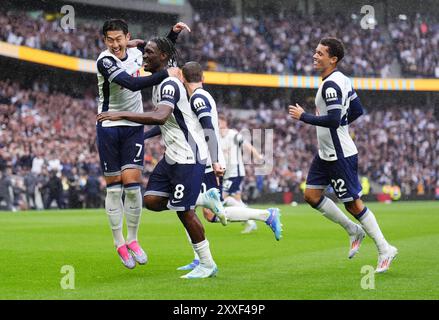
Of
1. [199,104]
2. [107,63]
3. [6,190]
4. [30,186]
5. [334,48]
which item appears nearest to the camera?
[107,63]

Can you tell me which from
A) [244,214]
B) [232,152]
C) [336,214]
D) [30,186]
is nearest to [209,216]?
[244,214]

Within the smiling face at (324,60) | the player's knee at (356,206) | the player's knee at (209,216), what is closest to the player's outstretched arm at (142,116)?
the smiling face at (324,60)

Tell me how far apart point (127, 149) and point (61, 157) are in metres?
21.2

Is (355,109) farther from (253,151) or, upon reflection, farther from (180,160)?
(253,151)

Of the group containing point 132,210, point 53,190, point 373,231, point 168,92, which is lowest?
point 53,190

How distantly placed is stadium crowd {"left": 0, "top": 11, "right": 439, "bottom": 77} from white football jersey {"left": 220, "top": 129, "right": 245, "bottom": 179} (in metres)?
23.8

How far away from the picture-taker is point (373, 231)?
8.98 metres

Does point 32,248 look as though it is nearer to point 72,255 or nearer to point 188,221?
point 72,255

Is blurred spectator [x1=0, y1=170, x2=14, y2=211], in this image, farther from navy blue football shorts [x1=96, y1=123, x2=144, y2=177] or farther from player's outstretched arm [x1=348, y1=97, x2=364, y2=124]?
player's outstretched arm [x1=348, y1=97, x2=364, y2=124]

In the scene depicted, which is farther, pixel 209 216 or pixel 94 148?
pixel 94 148

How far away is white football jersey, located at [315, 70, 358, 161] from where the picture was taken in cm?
888

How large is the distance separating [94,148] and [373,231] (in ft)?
83.3

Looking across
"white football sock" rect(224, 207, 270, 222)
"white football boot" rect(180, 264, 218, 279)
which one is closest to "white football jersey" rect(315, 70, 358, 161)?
"white football sock" rect(224, 207, 270, 222)
